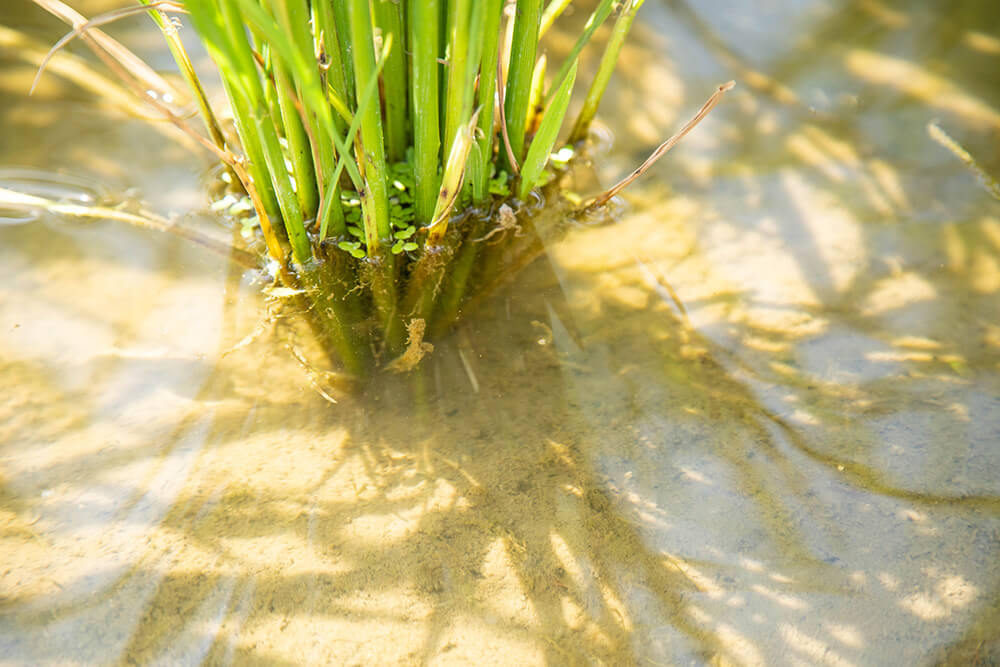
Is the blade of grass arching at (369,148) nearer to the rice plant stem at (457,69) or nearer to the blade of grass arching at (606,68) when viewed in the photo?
the rice plant stem at (457,69)

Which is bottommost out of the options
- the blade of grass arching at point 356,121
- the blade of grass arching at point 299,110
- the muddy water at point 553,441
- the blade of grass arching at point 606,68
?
the muddy water at point 553,441

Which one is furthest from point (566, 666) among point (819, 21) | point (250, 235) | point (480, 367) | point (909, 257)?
point (819, 21)

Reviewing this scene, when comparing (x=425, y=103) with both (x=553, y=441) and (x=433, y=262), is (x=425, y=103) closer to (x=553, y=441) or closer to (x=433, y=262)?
(x=433, y=262)

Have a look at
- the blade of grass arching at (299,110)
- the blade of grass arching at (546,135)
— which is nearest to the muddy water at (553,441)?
the blade of grass arching at (546,135)

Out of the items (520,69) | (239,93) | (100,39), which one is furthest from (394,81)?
(100,39)

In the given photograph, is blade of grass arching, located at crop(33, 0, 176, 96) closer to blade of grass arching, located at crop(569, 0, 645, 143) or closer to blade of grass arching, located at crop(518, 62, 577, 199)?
blade of grass arching, located at crop(518, 62, 577, 199)

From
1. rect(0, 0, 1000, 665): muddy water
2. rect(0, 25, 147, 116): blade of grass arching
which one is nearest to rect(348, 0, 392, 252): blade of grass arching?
rect(0, 0, 1000, 665): muddy water
